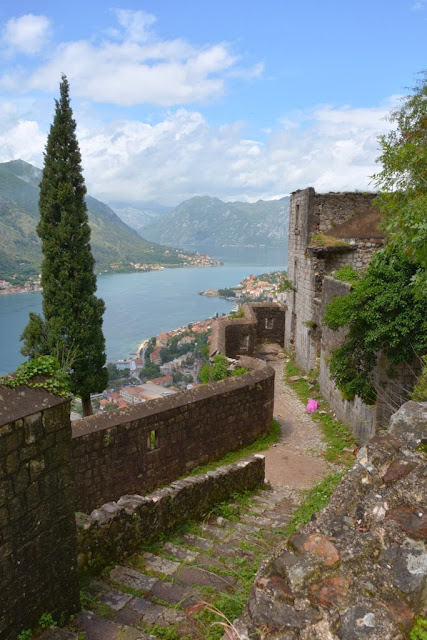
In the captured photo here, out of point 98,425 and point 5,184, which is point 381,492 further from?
point 5,184

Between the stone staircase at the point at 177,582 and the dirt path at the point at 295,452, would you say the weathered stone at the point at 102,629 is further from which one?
the dirt path at the point at 295,452

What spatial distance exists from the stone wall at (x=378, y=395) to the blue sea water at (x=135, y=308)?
26.1 m

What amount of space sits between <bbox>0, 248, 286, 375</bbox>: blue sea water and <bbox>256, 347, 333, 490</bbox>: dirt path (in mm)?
24661

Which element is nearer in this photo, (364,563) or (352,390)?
(364,563)

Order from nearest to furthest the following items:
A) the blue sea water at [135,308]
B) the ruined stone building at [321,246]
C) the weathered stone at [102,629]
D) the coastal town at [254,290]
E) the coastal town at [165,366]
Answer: the weathered stone at [102,629] → the ruined stone building at [321,246] → the coastal town at [165,366] → the coastal town at [254,290] → the blue sea water at [135,308]

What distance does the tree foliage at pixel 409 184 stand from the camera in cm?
830

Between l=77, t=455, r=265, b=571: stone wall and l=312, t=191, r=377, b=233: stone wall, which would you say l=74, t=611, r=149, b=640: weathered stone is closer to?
l=77, t=455, r=265, b=571: stone wall

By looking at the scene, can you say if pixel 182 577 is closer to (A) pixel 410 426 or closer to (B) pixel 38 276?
(A) pixel 410 426

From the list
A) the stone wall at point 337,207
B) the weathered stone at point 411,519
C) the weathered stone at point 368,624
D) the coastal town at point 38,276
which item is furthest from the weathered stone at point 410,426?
the coastal town at point 38,276

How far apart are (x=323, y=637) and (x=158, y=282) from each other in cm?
11214

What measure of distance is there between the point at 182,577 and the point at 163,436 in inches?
154

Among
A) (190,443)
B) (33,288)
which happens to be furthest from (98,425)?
(33,288)

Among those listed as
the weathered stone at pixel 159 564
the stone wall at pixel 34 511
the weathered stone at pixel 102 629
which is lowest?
the weathered stone at pixel 159 564

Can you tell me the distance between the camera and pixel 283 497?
827cm
